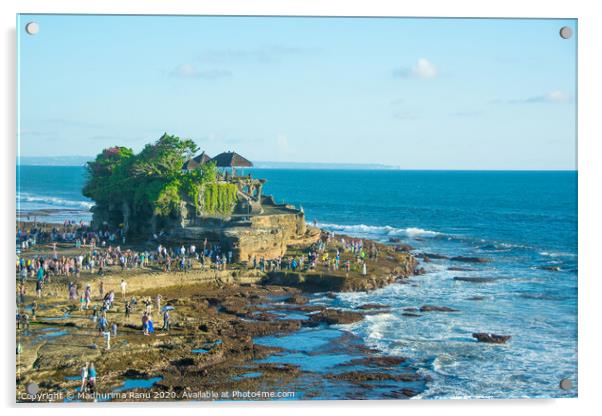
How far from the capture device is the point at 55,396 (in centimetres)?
1888

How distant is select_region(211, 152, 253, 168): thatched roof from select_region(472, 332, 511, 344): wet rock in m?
24.3

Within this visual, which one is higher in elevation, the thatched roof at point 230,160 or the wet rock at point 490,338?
the thatched roof at point 230,160

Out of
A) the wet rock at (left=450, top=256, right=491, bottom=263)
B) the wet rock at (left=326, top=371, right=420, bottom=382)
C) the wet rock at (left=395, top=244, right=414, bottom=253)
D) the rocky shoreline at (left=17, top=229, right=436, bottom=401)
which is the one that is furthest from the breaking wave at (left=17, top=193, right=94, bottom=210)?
the wet rock at (left=326, top=371, right=420, bottom=382)

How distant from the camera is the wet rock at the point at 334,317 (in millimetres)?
30109

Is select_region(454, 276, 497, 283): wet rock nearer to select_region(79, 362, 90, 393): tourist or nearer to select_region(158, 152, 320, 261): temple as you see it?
select_region(158, 152, 320, 261): temple

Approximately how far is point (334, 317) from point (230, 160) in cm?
1999

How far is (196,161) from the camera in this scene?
1914 inches

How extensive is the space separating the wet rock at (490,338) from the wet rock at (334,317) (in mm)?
5467

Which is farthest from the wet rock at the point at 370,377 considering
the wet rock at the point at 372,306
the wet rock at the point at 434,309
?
the wet rock at the point at 372,306

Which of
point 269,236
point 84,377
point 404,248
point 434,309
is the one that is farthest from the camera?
point 404,248

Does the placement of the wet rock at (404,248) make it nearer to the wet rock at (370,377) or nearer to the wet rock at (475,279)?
the wet rock at (475,279)

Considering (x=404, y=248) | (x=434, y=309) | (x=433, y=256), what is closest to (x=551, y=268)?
(x=433, y=256)

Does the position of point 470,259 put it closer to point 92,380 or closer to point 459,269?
point 459,269

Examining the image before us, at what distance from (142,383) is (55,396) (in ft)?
9.92
